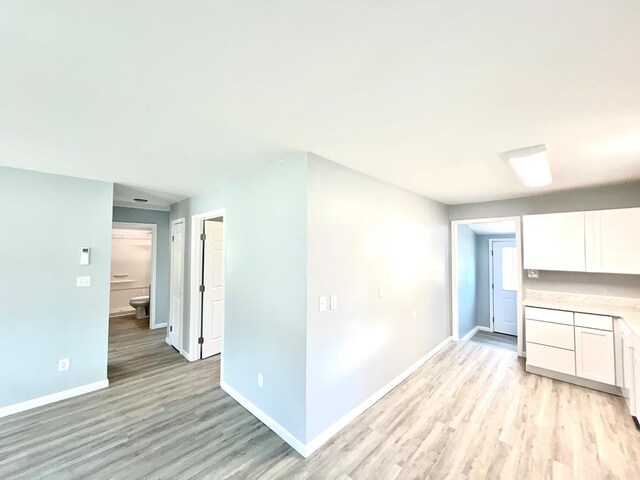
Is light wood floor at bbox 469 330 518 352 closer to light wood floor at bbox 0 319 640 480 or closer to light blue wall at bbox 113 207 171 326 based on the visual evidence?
light wood floor at bbox 0 319 640 480

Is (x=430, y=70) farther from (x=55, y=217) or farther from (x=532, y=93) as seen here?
(x=55, y=217)

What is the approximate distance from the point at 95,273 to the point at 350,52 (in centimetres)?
358

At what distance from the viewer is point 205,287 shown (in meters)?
4.08

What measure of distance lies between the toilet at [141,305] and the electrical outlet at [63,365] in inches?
141

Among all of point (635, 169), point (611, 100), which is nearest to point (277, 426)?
point (611, 100)

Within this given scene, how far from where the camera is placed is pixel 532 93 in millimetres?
1457

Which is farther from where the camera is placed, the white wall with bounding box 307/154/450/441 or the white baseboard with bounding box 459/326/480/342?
the white baseboard with bounding box 459/326/480/342

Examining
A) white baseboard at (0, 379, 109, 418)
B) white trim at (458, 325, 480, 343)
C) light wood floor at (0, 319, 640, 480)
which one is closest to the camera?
light wood floor at (0, 319, 640, 480)

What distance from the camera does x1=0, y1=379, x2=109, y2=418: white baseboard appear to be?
8.74 feet

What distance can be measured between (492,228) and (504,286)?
1.35 meters

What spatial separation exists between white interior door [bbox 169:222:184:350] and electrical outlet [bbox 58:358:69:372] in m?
1.45

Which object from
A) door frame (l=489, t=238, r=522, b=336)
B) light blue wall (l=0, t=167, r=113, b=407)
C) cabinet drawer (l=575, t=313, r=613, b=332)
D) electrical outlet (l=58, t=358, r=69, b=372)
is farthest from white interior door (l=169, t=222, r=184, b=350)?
door frame (l=489, t=238, r=522, b=336)

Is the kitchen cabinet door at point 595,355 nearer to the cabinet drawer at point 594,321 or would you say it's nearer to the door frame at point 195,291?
the cabinet drawer at point 594,321

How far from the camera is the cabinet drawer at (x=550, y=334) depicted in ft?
10.8
